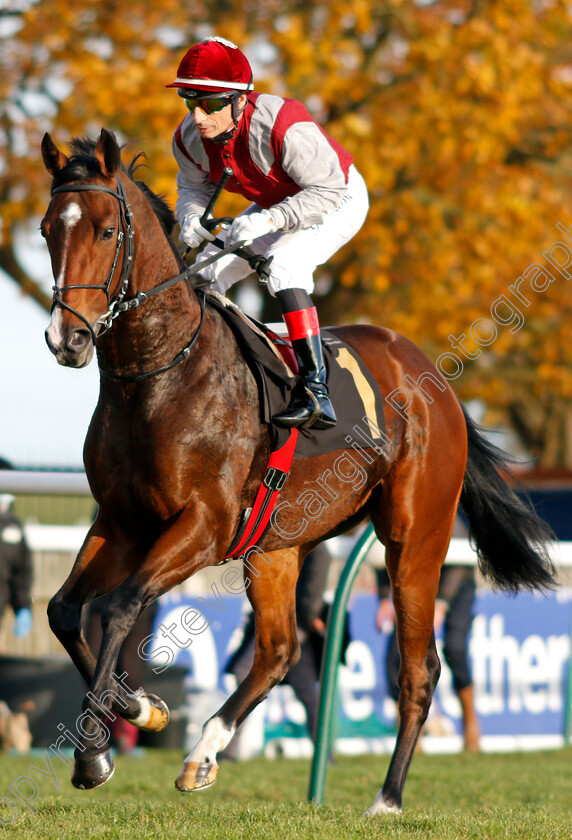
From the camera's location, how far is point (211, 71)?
13.6 ft

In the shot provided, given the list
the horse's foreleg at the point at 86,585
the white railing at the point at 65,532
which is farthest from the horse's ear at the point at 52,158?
the white railing at the point at 65,532

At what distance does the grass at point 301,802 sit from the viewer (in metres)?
3.71

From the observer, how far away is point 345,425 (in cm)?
460

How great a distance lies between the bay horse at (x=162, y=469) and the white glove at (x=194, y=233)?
8.5 inches

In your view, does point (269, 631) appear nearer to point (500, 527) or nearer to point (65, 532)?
point (500, 527)

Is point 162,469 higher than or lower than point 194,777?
higher

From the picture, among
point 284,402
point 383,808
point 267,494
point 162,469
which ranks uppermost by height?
point 284,402

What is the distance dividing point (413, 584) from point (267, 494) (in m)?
1.10

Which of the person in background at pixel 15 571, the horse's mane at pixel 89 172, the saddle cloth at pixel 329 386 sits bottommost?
the person in background at pixel 15 571

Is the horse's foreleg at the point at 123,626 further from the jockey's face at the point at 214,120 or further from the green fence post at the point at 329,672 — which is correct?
the jockey's face at the point at 214,120

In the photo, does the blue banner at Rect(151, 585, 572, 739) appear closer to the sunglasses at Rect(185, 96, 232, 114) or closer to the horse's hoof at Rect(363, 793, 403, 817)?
the horse's hoof at Rect(363, 793, 403, 817)

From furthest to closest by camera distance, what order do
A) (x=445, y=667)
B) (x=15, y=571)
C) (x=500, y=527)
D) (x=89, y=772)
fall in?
(x=445, y=667)
(x=15, y=571)
(x=500, y=527)
(x=89, y=772)

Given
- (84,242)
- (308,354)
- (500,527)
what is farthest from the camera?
(500,527)

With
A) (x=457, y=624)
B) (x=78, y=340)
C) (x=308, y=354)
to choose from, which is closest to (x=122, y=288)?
(x=78, y=340)
